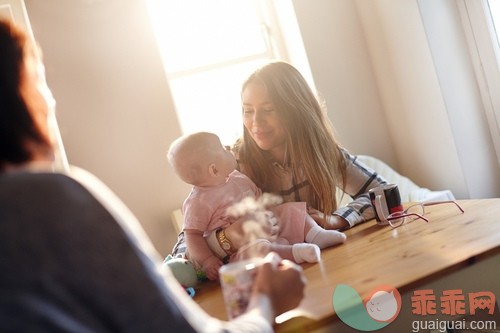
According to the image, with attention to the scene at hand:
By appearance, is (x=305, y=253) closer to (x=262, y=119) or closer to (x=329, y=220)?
(x=329, y=220)

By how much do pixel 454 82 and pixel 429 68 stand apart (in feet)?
0.57

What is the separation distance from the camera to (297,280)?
98 cm

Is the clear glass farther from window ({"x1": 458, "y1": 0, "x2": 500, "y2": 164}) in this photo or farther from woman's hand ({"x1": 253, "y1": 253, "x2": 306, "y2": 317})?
woman's hand ({"x1": 253, "y1": 253, "x2": 306, "y2": 317})

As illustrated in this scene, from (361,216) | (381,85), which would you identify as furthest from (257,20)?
(361,216)

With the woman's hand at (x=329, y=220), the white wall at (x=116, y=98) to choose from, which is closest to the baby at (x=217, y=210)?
the woman's hand at (x=329, y=220)

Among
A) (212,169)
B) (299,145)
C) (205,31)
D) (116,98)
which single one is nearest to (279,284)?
(212,169)

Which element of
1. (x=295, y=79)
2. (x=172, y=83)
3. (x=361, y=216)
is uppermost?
(x=172, y=83)

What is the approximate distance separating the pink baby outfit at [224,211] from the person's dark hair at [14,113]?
98 cm

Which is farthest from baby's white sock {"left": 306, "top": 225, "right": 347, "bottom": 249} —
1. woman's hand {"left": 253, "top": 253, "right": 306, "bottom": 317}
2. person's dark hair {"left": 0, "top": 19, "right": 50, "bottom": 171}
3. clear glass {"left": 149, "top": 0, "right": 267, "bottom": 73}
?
clear glass {"left": 149, "top": 0, "right": 267, "bottom": 73}

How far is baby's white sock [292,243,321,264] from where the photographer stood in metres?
1.48

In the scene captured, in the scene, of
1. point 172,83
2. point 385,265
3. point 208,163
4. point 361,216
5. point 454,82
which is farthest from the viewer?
point 172,83

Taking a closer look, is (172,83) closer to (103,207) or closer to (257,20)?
(257,20)

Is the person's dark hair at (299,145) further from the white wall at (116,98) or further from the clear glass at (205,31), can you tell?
the clear glass at (205,31)

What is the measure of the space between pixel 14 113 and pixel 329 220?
128cm
